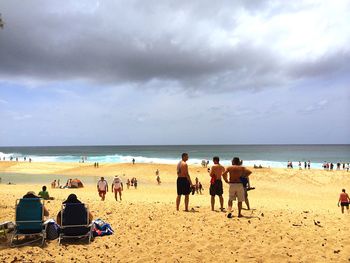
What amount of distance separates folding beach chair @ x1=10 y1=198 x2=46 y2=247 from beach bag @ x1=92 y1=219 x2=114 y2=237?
52.5 inches

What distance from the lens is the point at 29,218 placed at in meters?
8.33

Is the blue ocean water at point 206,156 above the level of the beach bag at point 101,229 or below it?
below

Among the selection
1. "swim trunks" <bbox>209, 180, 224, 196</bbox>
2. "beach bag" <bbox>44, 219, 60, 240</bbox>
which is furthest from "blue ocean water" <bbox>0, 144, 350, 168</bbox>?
"beach bag" <bbox>44, 219, 60, 240</bbox>

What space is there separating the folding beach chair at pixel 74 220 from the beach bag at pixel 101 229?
A: 0.40m

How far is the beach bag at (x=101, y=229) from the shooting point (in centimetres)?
905

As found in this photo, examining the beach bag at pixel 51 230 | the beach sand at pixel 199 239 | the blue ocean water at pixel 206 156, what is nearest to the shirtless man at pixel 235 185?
the beach sand at pixel 199 239

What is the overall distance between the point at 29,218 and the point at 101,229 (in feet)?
6.24

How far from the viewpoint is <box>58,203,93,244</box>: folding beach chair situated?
8586 mm

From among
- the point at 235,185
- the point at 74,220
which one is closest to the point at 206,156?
the point at 235,185

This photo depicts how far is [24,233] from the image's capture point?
27.2 ft

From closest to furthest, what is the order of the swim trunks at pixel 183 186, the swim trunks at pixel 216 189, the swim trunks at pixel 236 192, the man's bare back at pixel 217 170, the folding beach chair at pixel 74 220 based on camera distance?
the folding beach chair at pixel 74 220, the swim trunks at pixel 236 192, the man's bare back at pixel 217 170, the swim trunks at pixel 216 189, the swim trunks at pixel 183 186

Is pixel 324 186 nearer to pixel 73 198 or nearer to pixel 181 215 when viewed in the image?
pixel 181 215

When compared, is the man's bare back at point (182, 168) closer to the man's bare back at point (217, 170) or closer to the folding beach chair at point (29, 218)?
the man's bare back at point (217, 170)

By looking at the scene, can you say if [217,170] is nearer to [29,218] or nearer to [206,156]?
[29,218]
